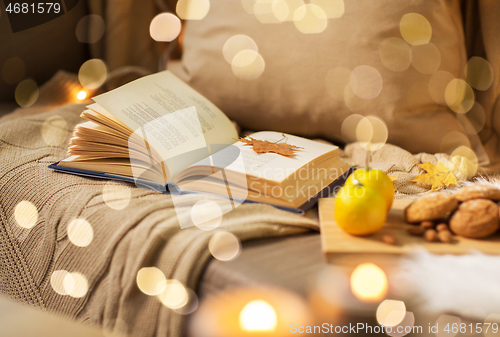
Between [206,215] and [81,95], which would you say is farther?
[81,95]

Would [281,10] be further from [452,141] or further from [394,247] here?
[394,247]

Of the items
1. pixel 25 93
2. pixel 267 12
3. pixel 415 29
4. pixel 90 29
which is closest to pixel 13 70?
pixel 25 93

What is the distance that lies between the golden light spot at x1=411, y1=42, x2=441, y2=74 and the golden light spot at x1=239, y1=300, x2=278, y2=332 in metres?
0.64

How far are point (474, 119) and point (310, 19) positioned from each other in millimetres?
472

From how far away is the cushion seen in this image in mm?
1067

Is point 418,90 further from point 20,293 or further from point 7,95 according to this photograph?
point 7,95

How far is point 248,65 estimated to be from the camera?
0.93m

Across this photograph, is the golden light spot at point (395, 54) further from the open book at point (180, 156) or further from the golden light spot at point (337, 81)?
the open book at point (180, 156)

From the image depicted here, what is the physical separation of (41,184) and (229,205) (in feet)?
1.17

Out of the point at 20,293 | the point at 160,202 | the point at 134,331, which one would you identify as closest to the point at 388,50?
the point at 160,202

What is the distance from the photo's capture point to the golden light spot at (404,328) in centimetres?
44

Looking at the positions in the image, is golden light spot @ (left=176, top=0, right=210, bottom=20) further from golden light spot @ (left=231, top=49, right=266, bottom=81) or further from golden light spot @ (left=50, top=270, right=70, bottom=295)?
golden light spot @ (left=50, top=270, right=70, bottom=295)

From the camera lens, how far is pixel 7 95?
111 centimetres

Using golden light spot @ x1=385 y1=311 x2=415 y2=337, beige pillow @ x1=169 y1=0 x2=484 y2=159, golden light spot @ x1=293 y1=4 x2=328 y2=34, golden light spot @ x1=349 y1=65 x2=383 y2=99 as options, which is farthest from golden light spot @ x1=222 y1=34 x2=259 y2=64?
golden light spot @ x1=385 y1=311 x2=415 y2=337
